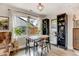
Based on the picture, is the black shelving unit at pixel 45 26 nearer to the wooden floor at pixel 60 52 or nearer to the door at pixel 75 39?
the wooden floor at pixel 60 52

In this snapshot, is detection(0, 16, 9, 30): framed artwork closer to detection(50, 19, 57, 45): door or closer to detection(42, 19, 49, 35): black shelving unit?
detection(42, 19, 49, 35): black shelving unit

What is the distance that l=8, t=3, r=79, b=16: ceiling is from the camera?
193 centimetres

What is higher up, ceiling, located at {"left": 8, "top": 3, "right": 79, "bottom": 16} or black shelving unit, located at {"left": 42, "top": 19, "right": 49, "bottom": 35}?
ceiling, located at {"left": 8, "top": 3, "right": 79, "bottom": 16}

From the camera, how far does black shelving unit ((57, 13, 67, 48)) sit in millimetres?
1950

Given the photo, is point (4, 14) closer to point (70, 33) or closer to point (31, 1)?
point (31, 1)

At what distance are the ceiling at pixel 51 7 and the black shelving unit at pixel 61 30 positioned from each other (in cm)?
11

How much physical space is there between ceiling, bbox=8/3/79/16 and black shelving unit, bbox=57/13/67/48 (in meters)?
0.11

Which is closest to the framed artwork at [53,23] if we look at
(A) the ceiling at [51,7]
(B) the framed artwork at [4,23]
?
(A) the ceiling at [51,7]

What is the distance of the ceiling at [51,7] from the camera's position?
1.93m

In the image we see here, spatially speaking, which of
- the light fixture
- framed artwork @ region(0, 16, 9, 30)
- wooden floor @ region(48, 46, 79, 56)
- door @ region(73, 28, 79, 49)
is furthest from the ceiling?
wooden floor @ region(48, 46, 79, 56)

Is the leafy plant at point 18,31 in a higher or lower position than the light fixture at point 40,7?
lower

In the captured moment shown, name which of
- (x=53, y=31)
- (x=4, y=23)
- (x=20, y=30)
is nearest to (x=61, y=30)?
(x=53, y=31)

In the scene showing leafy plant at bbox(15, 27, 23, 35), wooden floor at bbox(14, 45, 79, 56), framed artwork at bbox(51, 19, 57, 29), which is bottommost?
wooden floor at bbox(14, 45, 79, 56)

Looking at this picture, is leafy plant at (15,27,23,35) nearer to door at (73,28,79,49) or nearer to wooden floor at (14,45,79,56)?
wooden floor at (14,45,79,56)
